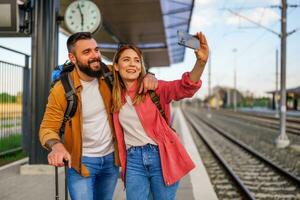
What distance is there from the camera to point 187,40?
2627mm

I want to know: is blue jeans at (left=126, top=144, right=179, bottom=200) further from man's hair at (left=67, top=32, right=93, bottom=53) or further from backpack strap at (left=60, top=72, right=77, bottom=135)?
man's hair at (left=67, top=32, right=93, bottom=53)

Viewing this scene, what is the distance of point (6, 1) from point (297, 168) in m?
8.11

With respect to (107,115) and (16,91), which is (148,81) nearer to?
→ (107,115)

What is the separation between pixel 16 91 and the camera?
31.7 feet

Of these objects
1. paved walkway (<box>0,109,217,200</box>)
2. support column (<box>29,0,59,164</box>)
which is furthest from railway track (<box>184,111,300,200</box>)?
support column (<box>29,0,59,164</box>)

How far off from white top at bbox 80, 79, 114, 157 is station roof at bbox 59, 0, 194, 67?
25.6ft

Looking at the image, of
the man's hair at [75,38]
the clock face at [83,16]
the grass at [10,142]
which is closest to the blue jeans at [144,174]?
the man's hair at [75,38]

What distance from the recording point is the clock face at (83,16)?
304 inches

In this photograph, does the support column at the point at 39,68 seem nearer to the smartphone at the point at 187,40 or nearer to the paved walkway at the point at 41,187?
the paved walkway at the point at 41,187

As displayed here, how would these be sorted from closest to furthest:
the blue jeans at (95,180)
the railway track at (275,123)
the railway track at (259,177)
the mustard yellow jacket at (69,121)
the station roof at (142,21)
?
the mustard yellow jacket at (69,121) < the blue jeans at (95,180) < the railway track at (259,177) < the station roof at (142,21) < the railway track at (275,123)

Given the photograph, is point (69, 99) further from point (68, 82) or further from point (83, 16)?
point (83, 16)

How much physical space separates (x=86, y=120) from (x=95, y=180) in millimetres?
515

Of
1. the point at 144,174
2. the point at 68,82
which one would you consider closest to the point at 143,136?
the point at 144,174

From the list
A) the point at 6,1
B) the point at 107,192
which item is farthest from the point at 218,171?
the point at 107,192
